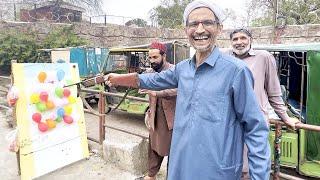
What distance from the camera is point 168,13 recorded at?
27469mm

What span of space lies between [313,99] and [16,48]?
13618mm

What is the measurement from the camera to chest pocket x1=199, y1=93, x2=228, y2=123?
166cm

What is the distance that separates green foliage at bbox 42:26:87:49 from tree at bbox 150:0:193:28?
A: 11.0m

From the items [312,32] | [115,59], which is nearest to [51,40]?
[115,59]

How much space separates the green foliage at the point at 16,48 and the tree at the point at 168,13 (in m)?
13.4

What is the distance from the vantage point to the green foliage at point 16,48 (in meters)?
14.9

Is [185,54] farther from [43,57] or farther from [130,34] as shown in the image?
[130,34]

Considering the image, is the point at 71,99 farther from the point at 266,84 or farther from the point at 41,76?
the point at 266,84

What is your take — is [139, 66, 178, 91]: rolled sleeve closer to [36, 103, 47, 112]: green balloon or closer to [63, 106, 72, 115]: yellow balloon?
[36, 103, 47, 112]: green balloon

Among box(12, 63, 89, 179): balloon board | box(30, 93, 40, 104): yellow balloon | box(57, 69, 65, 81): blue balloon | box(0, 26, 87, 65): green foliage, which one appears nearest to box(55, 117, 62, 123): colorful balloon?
box(12, 63, 89, 179): balloon board

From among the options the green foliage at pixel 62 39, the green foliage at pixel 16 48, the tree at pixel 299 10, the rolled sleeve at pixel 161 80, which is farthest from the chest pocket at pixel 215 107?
the tree at pixel 299 10

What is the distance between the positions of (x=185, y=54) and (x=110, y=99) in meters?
2.59

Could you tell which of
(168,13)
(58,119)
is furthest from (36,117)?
(168,13)

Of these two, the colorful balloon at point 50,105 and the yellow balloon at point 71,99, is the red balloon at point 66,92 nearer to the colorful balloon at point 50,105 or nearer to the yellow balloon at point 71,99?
the yellow balloon at point 71,99
